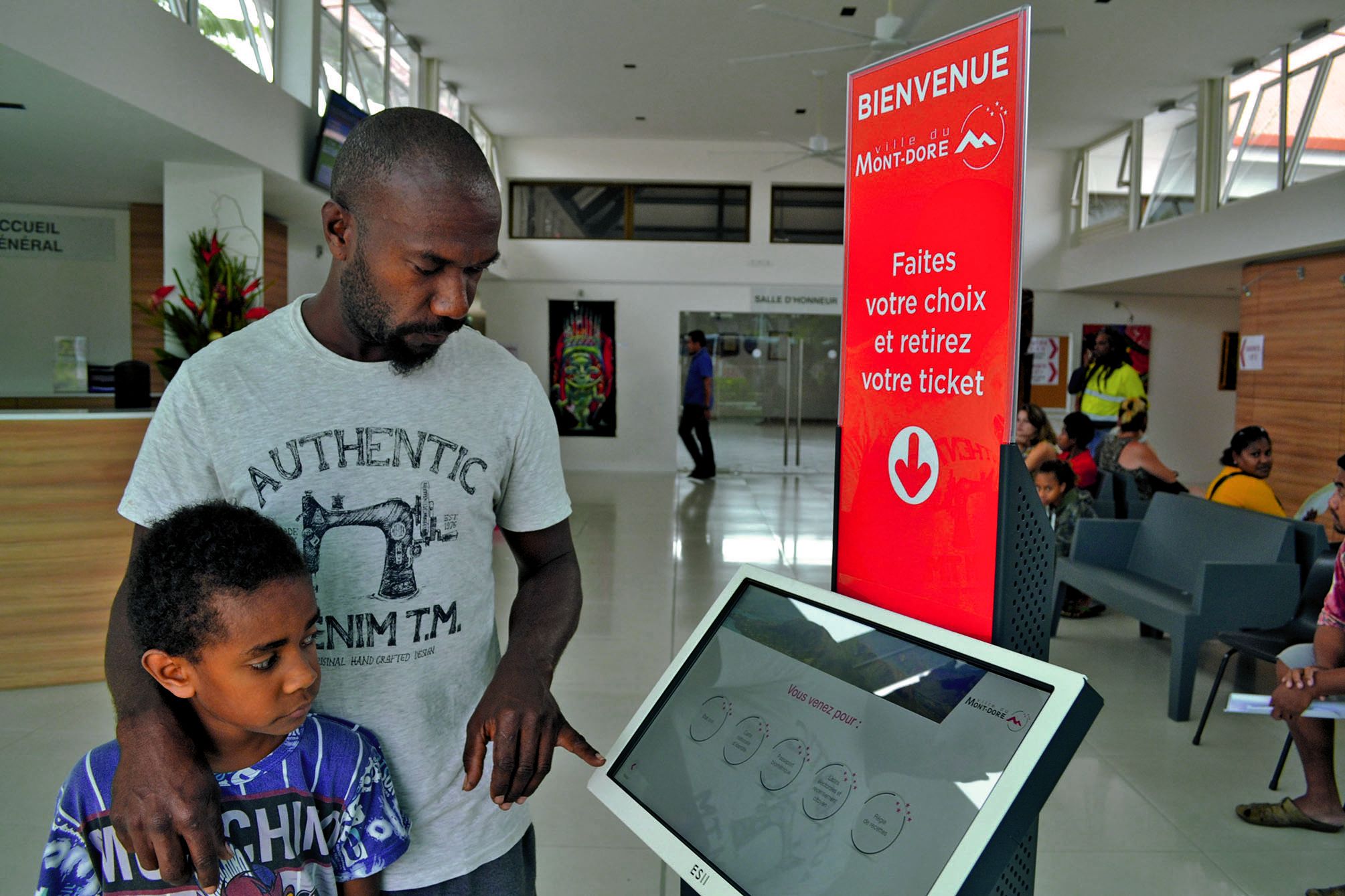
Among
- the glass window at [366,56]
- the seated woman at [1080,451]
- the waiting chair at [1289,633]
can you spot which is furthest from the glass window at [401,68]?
the waiting chair at [1289,633]

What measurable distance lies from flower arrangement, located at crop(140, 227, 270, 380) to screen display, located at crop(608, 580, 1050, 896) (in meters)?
4.28

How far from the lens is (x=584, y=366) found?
1225cm

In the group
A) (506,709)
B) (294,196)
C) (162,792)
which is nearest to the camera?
(162,792)

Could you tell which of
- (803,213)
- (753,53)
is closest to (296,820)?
(753,53)

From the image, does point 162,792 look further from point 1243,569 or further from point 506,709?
point 1243,569

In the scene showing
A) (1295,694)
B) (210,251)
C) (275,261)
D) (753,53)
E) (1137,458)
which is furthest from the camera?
(753,53)

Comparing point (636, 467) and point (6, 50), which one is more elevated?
point (6, 50)

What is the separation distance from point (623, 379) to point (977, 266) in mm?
11216

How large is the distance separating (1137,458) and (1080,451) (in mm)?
339

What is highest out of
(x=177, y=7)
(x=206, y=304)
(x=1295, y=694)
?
(x=177, y=7)

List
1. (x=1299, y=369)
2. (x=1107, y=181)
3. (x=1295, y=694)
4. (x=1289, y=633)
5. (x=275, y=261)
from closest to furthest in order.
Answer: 1. (x=1295, y=694)
2. (x=1289, y=633)
3. (x=275, y=261)
4. (x=1299, y=369)
5. (x=1107, y=181)

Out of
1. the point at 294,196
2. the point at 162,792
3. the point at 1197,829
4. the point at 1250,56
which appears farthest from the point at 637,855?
the point at 1250,56

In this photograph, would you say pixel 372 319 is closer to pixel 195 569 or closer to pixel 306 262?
pixel 195 569

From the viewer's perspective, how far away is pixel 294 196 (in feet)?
22.1
